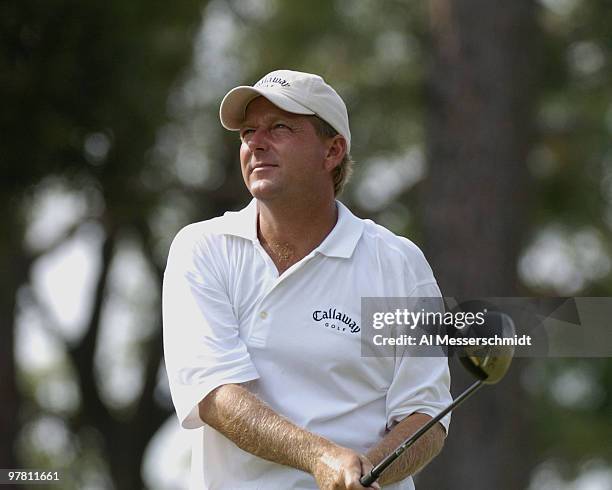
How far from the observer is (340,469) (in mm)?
4078

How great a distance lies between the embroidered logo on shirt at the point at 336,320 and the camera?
4.46 m

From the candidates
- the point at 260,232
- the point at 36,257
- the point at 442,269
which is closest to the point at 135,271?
the point at 36,257

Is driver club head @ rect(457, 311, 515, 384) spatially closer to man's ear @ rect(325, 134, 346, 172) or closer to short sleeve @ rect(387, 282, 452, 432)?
short sleeve @ rect(387, 282, 452, 432)

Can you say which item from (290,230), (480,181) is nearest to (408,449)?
(290,230)

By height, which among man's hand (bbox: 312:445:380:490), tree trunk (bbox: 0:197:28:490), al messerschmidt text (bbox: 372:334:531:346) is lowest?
man's hand (bbox: 312:445:380:490)

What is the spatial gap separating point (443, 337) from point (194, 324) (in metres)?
0.73

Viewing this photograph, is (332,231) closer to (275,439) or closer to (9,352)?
(275,439)

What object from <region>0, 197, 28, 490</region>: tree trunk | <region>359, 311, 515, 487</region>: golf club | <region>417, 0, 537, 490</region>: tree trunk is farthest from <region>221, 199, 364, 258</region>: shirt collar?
<region>0, 197, 28, 490</region>: tree trunk

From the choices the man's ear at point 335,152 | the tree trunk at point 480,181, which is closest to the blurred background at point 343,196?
the tree trunk at point 480,181

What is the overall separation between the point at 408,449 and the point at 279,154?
979mm

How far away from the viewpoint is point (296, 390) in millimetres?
4414

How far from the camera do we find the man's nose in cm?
470

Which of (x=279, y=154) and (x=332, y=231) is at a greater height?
(x=279, y=154)

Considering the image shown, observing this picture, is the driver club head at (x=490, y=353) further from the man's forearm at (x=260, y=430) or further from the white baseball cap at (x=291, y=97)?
the white baseball cap at (x=291, y=97)
